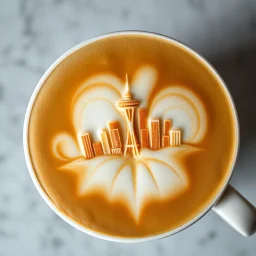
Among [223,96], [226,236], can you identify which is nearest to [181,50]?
[223,96]

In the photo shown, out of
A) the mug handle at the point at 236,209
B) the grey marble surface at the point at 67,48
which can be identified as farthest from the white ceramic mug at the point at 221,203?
the grey marble surface at the point at 67,48

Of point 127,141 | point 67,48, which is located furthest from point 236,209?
point 67,48

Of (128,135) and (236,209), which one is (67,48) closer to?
(128,135)

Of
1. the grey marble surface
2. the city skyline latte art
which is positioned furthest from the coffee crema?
the grey marble surface

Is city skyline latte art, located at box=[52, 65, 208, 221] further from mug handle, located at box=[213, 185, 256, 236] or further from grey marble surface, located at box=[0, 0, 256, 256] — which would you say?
grey marble surface, located at box=[0, 0, 256, 256]

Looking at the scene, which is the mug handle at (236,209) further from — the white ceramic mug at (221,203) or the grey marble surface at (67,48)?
the grey marble surface at (67,48)

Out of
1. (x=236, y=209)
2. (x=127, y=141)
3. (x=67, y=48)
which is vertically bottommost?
(x=236, y=209)

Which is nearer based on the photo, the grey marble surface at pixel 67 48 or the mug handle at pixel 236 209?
the mug handle at pixel 236 209
